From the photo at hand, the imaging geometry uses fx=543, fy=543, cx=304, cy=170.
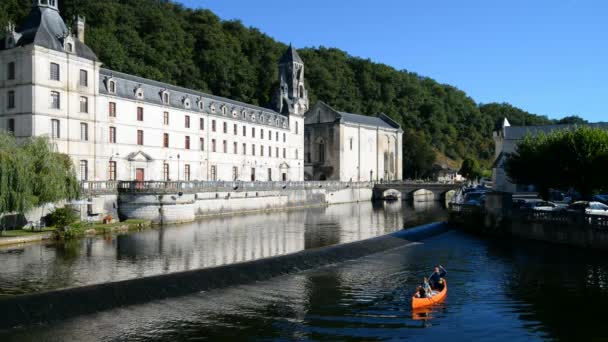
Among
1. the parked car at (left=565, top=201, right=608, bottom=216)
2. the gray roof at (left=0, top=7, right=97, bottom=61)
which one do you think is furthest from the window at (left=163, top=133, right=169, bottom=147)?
the parked car at (left=565, top=201, right=608, bottom=216)

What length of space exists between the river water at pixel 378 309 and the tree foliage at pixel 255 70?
2360 inches

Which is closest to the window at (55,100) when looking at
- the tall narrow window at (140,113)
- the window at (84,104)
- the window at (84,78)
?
the window at (84,104)

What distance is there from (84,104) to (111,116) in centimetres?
327

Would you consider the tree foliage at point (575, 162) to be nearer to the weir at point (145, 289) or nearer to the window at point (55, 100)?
the weir at point (145, 289)

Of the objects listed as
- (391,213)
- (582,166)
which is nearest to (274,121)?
(391,213)

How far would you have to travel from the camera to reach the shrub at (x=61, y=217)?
32.2 meters

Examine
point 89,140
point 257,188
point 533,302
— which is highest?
point 89,140

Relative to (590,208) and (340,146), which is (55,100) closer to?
(590,208)

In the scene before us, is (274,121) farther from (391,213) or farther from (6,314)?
(6,314)

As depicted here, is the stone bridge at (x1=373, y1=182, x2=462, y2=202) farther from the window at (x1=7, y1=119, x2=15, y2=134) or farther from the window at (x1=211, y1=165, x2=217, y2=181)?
the window at (x1=7, y1=119, x2=15, y2=134)

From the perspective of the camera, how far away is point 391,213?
192 feet

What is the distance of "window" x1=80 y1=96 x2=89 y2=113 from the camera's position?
42406 mm

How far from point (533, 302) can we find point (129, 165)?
123 feet

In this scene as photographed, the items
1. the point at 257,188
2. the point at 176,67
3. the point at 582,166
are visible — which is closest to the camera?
the point at 582,166
